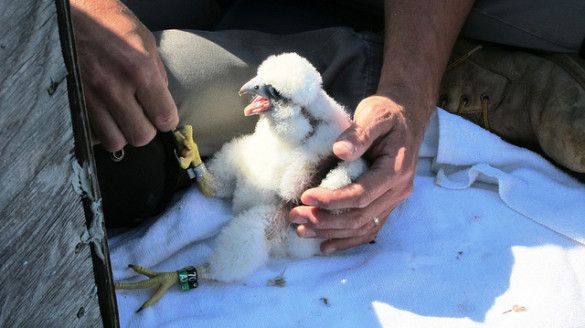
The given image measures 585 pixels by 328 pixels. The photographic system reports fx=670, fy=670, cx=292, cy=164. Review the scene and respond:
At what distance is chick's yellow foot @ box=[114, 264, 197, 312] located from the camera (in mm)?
1509

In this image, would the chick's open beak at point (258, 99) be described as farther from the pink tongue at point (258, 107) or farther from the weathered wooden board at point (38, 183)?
the weathered wooden board at point (38, 183)

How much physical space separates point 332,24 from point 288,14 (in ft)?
0.46

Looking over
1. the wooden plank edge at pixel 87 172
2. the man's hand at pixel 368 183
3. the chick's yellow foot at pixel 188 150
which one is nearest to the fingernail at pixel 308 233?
the man's hand at pixel 368 183

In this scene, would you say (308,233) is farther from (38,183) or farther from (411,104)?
(38,183)

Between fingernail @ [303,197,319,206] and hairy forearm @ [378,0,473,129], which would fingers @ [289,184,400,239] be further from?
hairy forearm @ [378,0,473,129]

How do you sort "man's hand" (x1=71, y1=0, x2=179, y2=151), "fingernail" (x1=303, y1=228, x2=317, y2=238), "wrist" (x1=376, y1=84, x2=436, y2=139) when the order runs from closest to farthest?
"man's hand" (x1=71, y1=0, x2=179, y2=151)
"fingernail" (x1=303, y1=228, x2=317, y2=238)
"wrist" (x1=376, y1=84, x2=436, y2=139)

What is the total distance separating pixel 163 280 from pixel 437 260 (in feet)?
2.18

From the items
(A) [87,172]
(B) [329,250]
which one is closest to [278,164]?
(B) [329,250]

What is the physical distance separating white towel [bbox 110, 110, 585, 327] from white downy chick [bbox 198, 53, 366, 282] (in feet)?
0.25

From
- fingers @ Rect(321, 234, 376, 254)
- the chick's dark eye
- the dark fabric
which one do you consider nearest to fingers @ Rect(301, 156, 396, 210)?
fingers @ Rect(321, 234, 376, 254)

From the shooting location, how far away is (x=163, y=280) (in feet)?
4.96

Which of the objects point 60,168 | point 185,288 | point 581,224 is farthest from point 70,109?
point 581,224

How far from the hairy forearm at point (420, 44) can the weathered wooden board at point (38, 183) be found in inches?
38.8

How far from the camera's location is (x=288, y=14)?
6.90 feet
